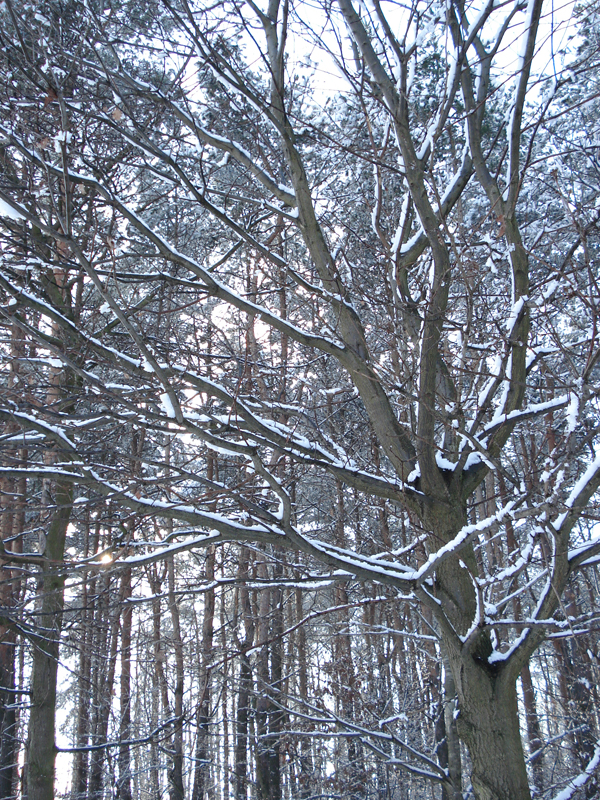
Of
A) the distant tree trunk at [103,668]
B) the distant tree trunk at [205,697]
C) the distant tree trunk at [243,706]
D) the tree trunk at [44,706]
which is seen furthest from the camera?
the distant tree trunk at [243,706]

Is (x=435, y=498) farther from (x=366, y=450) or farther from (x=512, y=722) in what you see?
(x=366, y=450)

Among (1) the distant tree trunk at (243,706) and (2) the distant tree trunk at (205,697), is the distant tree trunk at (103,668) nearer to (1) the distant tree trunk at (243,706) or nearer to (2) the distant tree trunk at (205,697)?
(2) the distant tree trunk at (205,697)

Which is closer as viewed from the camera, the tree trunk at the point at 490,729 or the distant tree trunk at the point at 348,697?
the tree trunk at the point at 490,729

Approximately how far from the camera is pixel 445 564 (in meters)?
3.33

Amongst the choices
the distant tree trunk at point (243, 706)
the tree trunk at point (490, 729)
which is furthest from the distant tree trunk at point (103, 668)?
the tree trunk at point (490, 729)

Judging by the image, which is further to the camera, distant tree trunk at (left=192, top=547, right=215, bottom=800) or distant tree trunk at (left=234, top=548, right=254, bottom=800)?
distant tree trunk at (left=234, top=548, right=254, bottom=800)

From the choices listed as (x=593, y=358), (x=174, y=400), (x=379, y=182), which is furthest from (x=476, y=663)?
(x=379, y=182)

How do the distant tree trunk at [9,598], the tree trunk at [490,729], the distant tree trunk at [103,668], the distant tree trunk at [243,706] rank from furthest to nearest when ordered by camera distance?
the distant tree trunk at [243,706] → the distant tree trunk at [9,598] → the distant tree trunk at [103,668] → the tree trunk at [490,729]

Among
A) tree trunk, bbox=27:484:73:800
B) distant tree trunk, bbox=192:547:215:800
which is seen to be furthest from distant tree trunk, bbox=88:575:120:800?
distant tree trunk, bbox=192:547:215:800

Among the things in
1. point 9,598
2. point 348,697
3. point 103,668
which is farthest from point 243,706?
point 9,598

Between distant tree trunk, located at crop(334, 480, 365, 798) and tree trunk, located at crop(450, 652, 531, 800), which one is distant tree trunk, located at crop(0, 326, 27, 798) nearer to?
distant tree trunk, located at crop(334, 480, 365, 798)

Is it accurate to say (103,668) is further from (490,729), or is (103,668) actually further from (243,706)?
(490,729)

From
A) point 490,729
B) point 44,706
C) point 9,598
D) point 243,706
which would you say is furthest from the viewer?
point 243,706

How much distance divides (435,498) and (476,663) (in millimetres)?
948
